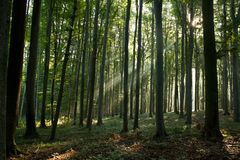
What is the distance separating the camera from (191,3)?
62.9 feet

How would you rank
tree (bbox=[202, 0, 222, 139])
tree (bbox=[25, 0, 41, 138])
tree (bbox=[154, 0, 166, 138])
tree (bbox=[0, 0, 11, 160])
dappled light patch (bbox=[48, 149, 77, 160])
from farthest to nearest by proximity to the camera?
tree (bbox=[25, 0, 41, 138]) → tree (bbox=[154, 0, 166, 138]) → tree (bbox=[202, 0, 222, 139]) → dappled light patch (bbox=[48, 149, 77, 160]) → tree (bbox=[0, 0, 11, 160])

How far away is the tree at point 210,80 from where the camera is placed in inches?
425

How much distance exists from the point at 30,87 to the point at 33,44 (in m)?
2.41

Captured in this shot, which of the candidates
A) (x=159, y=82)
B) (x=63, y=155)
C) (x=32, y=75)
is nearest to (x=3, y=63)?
(x=63, y=155)

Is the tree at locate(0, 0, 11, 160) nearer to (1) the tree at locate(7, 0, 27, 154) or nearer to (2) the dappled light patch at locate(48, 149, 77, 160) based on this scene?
(2) the dappled light patch at locate(48, 149, 77, 160)

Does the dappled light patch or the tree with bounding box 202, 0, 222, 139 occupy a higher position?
the tree with bounding box 202, 0, 222, 139

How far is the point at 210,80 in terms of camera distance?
36.3ft

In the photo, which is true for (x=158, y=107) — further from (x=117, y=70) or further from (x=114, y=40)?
(x=117, y=70)

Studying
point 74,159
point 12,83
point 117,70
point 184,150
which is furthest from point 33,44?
point 117,70

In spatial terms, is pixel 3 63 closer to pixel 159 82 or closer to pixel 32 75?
pixel 159 82

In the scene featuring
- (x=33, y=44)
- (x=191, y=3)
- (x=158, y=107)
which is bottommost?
(x=158, y=107)

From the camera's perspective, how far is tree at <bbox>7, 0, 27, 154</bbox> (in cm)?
915

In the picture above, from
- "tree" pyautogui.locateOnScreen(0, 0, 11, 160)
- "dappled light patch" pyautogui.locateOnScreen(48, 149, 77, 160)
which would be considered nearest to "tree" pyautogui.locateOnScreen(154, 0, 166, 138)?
"dappled light patch" pyautogui.locateOnScreen(48, 149, 77, 160)

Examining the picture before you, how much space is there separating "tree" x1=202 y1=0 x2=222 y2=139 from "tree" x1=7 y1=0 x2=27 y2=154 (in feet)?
22.6
